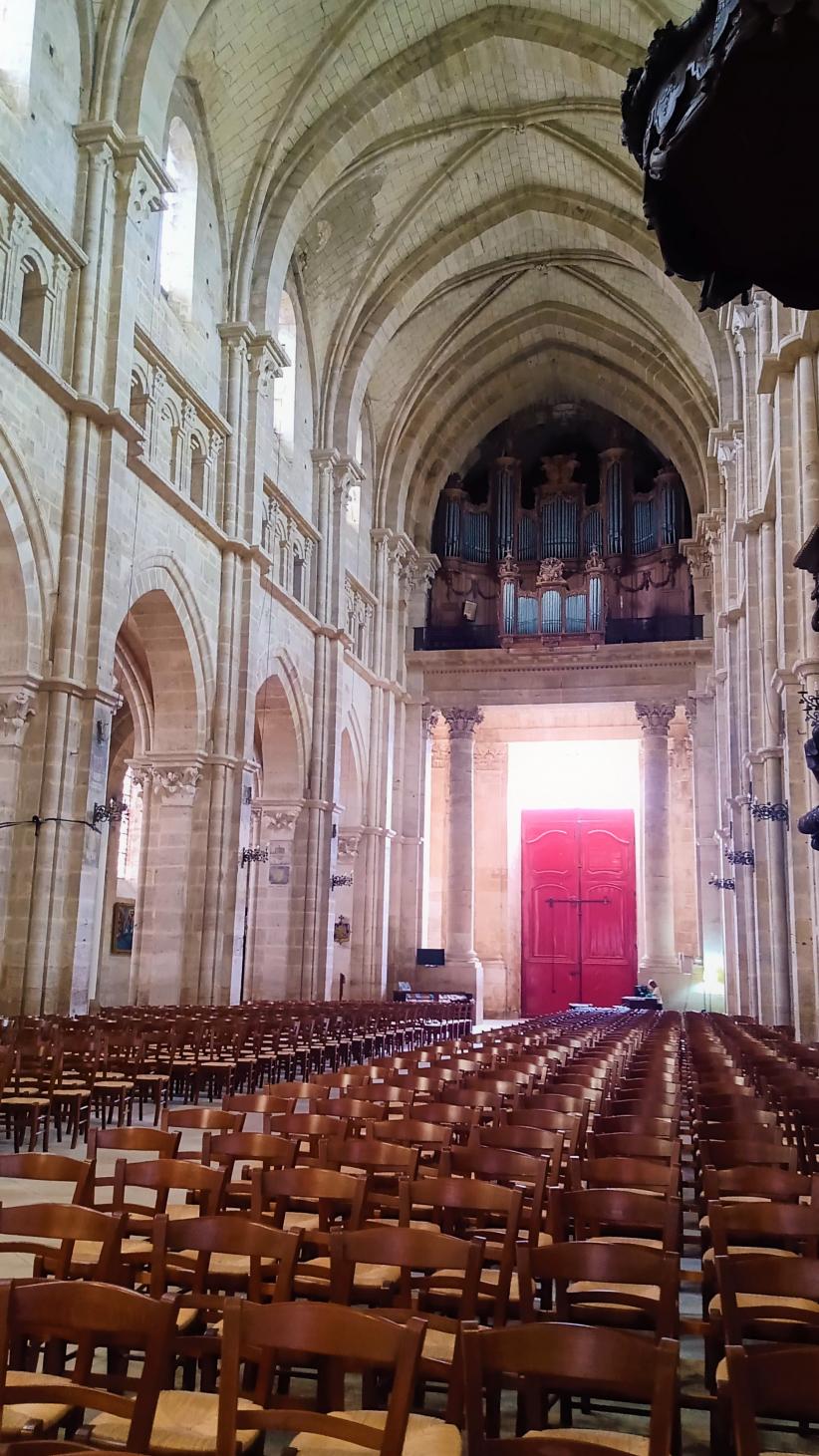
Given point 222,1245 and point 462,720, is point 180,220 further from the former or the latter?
point 222,1245

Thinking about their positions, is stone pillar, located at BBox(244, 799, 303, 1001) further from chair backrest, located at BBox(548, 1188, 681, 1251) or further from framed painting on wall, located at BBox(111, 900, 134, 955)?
chair backrest, located at BBox(548, 1188, 681, 1251)

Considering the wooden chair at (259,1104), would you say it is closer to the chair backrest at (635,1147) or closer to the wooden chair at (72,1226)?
the chair backrest at (635,1147)

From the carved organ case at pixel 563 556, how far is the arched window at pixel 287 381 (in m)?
10.0

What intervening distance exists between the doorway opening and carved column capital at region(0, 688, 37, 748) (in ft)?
79.7

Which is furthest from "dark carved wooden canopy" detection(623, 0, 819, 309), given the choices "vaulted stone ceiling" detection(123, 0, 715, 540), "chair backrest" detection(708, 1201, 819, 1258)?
"vaulted stone ceiling" detection(123, 0, 715, 540)

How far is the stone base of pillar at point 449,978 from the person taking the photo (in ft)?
101

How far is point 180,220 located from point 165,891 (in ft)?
36.2

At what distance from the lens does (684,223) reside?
5.88m

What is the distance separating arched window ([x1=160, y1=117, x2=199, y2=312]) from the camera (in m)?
19.5

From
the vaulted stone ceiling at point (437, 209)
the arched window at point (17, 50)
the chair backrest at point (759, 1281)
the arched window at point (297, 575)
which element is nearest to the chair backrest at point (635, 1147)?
the chair backrest at point (759, 1281)

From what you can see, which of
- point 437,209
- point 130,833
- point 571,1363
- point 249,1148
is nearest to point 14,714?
point 249,1148

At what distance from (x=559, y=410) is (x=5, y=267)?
23026 mm

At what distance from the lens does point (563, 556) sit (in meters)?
33.9

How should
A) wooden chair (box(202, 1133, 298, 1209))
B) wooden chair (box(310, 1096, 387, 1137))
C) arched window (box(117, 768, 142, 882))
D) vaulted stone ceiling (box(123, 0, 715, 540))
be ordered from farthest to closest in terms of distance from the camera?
arched window (box(117, 768, 142, 882)) < vaulted stone ceiling (box(123, 0, 715, 540)) < wooden chair (box(310, 1096, 387, 1137)) < wooden chair (box(202, 1133, 298, 1209))
